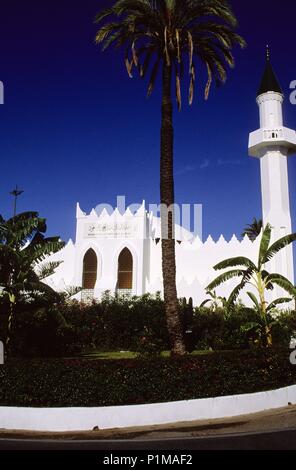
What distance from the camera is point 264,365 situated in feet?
40.4

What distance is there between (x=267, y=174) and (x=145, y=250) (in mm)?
9073

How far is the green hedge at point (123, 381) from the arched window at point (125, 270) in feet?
49.0

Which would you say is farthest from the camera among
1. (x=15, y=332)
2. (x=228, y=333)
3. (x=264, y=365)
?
(x=228, y=333)

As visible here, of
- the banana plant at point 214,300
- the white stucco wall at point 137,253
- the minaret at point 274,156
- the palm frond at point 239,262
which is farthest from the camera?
the minaret at point 274,156

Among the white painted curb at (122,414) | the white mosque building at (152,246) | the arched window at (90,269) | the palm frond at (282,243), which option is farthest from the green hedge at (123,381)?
the arched window at (90,269)

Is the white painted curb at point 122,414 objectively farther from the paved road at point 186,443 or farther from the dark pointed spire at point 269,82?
the dark pointed spire at point 269,82

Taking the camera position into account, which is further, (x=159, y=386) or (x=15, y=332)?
(x=15, y=332)

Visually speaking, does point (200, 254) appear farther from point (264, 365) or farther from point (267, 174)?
point (264, 365)

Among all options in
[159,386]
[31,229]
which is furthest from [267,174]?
[159,386]

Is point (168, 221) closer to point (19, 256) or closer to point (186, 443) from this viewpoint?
point (19, 256)

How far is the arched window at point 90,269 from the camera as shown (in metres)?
27.4

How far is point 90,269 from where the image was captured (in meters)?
27.6

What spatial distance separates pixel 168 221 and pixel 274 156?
55.5ft
